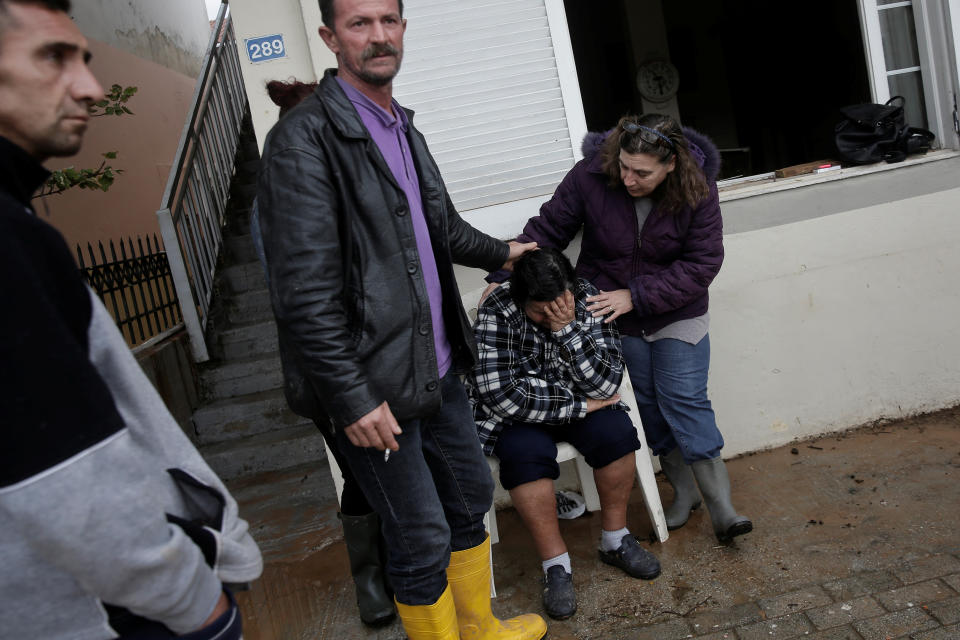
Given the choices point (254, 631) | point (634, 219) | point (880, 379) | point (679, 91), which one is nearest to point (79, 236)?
point (254, 631)

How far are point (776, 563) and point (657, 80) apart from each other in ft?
26.7

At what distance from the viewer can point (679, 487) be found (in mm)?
3225

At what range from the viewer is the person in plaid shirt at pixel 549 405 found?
2748 mm

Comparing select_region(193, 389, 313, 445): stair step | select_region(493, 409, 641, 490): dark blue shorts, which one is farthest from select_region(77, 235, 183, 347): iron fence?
select_region(493, 409, 641, 490): dark blue shorts

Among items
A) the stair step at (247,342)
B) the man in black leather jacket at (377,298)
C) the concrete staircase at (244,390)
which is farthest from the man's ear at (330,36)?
the stair step at (247,342)

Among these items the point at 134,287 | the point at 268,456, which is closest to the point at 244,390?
the point at 268,456

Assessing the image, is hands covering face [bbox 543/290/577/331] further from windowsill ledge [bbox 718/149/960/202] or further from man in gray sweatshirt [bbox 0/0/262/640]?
man in gray sweatshirt [bbox 0/0/262/640]

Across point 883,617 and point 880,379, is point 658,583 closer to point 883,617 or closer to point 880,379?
point 883,617

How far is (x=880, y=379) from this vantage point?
3863 mm

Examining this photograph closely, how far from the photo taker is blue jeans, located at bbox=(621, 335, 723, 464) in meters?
3.03

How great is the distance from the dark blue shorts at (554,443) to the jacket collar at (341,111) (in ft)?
4.38

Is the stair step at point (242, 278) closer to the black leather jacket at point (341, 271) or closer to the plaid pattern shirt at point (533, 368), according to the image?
the plaid pattern shirt at point (533, 368)

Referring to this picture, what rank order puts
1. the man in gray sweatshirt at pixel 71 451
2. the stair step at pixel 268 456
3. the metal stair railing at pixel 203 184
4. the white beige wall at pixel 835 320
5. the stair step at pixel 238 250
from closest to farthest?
the man in gray sweatshirt at pixel 71 451
the white beige wall at pixel 835 320
the stair step at pixel 268 456
the metal stair railing at pixel 203 184
the stair step at pixel 238 250

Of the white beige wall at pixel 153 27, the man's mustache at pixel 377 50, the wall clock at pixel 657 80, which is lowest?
the man's mustache at pixel 377 50
